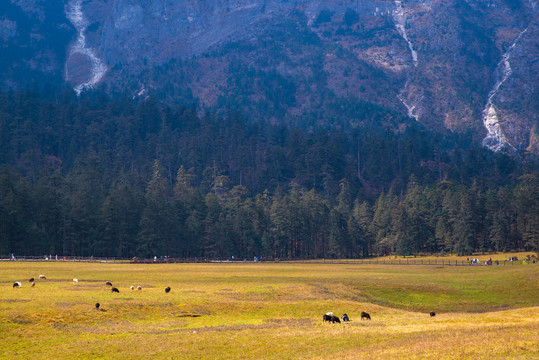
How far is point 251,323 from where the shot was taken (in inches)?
1672

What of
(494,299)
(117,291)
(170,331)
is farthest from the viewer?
(494,299)

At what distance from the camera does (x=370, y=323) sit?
41.7m

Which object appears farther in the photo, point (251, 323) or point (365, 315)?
point (365, 315)

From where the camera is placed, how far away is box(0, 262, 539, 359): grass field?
3109 cm

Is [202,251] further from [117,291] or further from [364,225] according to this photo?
[117,291]

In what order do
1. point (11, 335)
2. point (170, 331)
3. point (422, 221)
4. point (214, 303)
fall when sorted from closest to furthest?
point (11, 335), point (170, 331), point (214, 303), point (422, 221)

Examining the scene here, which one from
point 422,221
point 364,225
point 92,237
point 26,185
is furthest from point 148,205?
point 422,221

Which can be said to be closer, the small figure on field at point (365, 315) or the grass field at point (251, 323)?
the grass field at point (251, 323)

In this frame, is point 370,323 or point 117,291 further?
point 117,291

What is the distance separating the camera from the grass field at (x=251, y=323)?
102ft

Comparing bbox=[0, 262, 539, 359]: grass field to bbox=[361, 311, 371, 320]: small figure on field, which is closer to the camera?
bbox=[0, 262, 539, 359]: grass field

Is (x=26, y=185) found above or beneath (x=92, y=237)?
above

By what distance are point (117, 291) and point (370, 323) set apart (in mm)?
26237

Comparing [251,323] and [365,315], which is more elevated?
[365,315]
